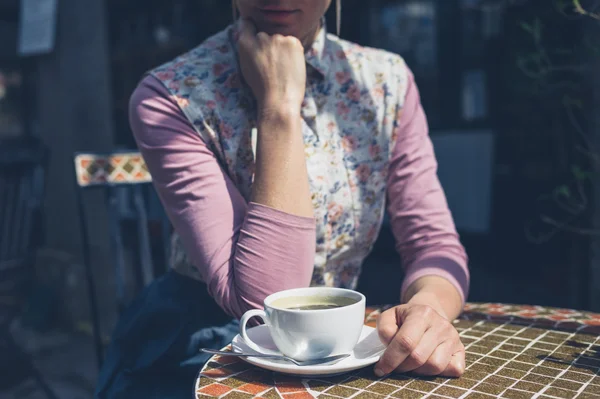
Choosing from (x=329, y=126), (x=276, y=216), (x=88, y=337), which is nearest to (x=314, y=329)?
(x=276, y=216)

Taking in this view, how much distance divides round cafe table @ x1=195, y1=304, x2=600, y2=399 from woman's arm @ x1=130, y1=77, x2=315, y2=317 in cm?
23

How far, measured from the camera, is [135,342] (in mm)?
1277

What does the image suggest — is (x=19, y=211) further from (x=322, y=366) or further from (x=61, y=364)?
(x=322, y=366)

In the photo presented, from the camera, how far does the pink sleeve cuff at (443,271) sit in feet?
4.17

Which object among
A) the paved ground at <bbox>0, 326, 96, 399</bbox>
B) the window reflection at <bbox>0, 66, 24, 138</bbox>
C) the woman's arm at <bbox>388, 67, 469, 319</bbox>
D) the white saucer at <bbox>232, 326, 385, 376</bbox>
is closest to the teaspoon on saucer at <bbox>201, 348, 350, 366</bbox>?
the white saucer at <bbox>232, 326, 385, 376</bbox>

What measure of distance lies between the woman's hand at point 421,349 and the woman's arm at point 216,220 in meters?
0.30

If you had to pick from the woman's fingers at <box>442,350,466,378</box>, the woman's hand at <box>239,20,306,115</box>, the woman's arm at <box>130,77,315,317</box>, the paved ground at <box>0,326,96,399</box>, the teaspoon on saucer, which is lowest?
the paved ground at <box>0,326,96,399</box>

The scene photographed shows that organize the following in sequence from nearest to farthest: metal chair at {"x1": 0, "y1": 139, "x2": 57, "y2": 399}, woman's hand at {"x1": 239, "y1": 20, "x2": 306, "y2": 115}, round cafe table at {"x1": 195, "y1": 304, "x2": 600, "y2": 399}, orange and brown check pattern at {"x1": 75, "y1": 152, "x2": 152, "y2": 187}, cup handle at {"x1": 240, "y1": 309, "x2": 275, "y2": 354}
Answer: round cafe table at {"x1": 195, "y1": 304, "x2": 600, "y2": 399}
cup handle at {"x1": 240, "y1": 309, "x2": 275, "y2": 354}
woman's hand at {"x1": 239, "y1": 20, "x2": 306, "y2": 115}
orange and brown check pattern at {"x1": 75, "y1": 152, "x2": 152, "y2": 187}
metal chair at {"x1": 0, "y1": 139, "x2": 57, "y2": 399}

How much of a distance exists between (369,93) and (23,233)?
175 cm

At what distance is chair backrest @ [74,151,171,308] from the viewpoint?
1.80m

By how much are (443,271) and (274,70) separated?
1.86 ft

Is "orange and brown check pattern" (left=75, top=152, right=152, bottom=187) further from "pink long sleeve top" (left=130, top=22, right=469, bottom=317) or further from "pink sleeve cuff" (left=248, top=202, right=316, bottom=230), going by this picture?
"pink sleeve cuff" (left=248, top=202, right=316, bottom=230)

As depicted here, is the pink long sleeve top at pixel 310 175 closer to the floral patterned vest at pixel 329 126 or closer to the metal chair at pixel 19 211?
the floral patterned vest at pixel 329 126

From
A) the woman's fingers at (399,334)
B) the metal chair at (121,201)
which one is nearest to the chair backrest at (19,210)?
the metal chair at (121,201)
